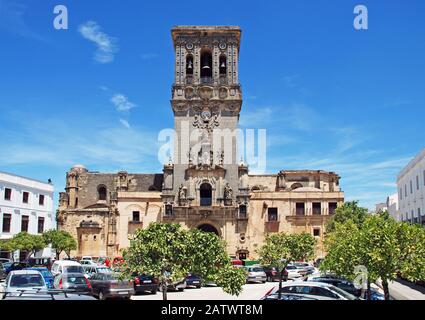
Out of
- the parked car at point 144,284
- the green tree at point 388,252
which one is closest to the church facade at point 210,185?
the parked car at point 144,284

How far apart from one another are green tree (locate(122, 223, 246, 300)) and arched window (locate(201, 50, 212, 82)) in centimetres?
3575

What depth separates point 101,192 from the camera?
5566 cm

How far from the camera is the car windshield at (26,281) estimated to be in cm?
1659

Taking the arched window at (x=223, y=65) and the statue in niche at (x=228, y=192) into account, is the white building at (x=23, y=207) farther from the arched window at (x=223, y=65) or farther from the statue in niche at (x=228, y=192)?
the arched window at (x=223, y=65)

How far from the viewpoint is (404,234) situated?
14.1 m

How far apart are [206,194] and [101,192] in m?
15.5

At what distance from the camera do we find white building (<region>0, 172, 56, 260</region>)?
43312 millimetres

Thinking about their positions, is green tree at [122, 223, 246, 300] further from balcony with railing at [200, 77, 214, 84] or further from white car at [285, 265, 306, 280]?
balcony with railing at [200, 77, 214, 84]

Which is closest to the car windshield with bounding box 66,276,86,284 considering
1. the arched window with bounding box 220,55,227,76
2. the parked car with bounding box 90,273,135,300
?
the parked car with bounding box 90,273,135,300

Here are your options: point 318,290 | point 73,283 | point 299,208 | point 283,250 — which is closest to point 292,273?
point 283,250

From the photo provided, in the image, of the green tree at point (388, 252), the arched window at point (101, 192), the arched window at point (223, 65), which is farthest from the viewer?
the arched window at point (101, 192)

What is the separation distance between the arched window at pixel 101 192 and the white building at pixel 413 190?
33769 millimetres

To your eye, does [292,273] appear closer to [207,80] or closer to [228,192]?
[228,192]
